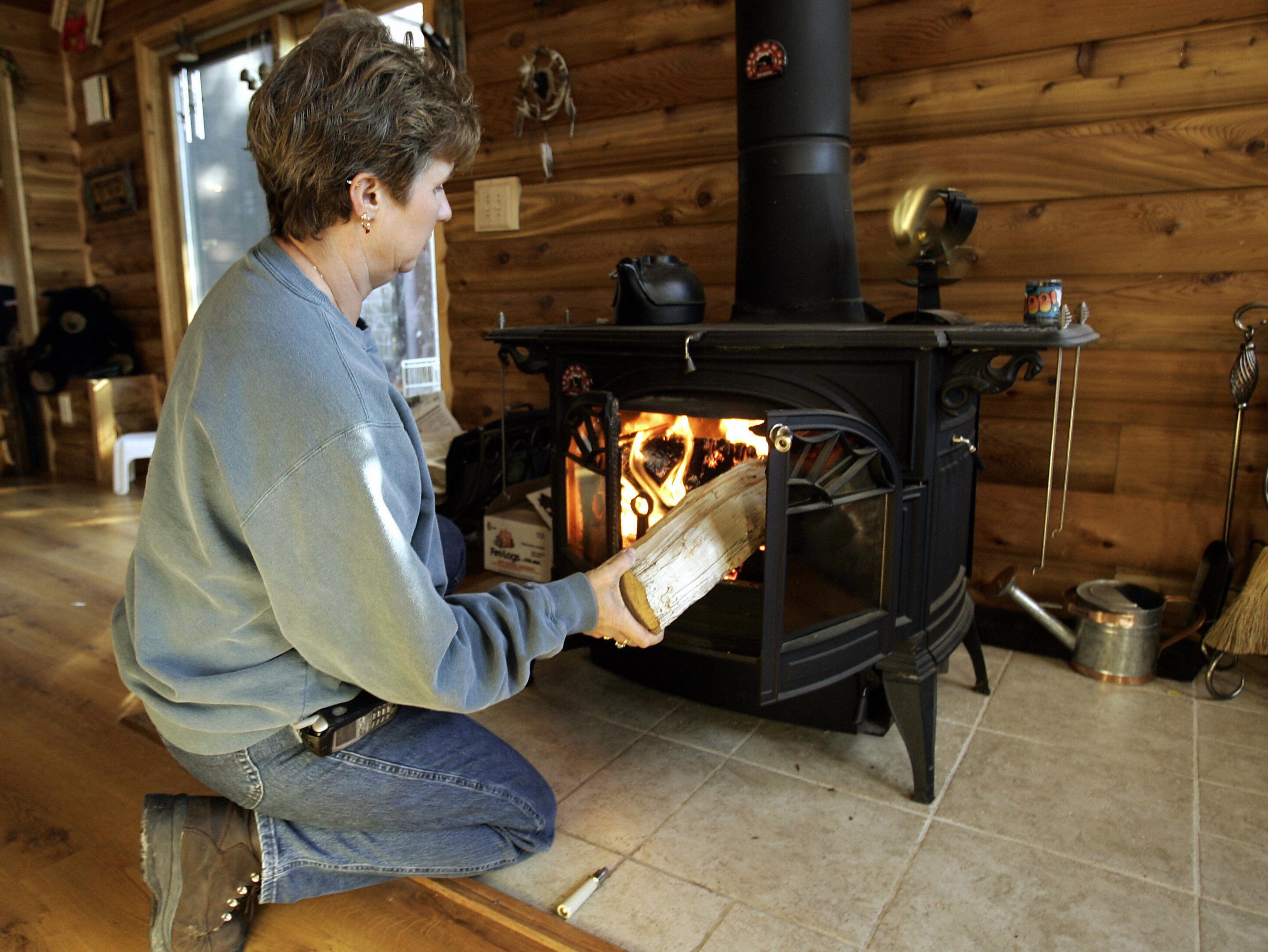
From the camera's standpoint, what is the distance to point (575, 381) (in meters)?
1.67

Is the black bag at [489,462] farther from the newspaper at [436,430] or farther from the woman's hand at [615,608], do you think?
the woman's hand at [615,608]

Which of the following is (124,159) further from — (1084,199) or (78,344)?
(1084,199)

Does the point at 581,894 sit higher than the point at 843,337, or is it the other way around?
the point at 843,337

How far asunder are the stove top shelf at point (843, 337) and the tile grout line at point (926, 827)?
0.71 m

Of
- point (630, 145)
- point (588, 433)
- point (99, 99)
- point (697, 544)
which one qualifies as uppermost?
point (99, 99)

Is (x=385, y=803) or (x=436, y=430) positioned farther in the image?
(x=436, y=430)

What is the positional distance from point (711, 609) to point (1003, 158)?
3.87 feet

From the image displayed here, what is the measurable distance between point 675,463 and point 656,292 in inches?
12.9

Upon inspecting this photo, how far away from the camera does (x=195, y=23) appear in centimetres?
352

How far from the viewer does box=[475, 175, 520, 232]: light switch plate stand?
259 cm

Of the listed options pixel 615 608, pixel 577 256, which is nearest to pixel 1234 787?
pixel 615 608

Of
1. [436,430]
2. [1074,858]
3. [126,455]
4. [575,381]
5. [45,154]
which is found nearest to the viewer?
[1074,858]

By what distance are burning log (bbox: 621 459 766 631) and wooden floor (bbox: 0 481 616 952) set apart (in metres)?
0.44

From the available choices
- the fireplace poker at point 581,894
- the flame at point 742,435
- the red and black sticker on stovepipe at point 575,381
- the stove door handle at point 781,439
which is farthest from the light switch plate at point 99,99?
the fireplace poker at point 581,894
